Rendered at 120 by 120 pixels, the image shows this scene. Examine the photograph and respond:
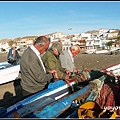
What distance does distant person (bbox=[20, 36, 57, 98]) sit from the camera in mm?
3768

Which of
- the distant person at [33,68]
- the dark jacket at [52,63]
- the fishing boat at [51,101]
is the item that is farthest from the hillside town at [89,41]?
the distant person at [33,68]

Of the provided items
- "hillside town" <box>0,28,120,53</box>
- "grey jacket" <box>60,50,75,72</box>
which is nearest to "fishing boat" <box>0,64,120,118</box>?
"grey jacket" <box>60,50,75,72</box>

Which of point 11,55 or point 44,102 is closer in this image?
point 44,102

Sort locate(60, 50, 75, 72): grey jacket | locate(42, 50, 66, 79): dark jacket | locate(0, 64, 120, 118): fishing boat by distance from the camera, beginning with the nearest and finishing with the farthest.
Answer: locate(0, 64, 120, 118): fishing boat < locate(42, 50, 66, 79): dark jacket < locate(60, 50, 75, 72): grey jacket

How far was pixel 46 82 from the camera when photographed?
4094mm

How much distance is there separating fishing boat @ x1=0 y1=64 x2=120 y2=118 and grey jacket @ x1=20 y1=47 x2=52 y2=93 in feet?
0.65

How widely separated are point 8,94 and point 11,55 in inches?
147

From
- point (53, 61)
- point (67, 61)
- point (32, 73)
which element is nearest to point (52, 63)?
point (53, 61)

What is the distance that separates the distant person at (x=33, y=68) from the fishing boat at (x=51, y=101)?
23 centimetres

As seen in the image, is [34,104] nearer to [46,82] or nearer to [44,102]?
[44,102]

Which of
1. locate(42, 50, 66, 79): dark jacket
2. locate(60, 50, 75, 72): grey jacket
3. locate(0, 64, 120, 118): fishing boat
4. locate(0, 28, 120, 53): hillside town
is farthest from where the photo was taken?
locate(0, 28, 120, 53): hillside town

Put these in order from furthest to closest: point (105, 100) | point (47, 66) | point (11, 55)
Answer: point (11, 55) < point (47, 66) < point (105, 100)

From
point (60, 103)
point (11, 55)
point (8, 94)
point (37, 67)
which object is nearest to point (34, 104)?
point (60, 103)

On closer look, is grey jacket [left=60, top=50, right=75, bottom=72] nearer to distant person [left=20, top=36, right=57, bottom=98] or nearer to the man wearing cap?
the man wearing cap
